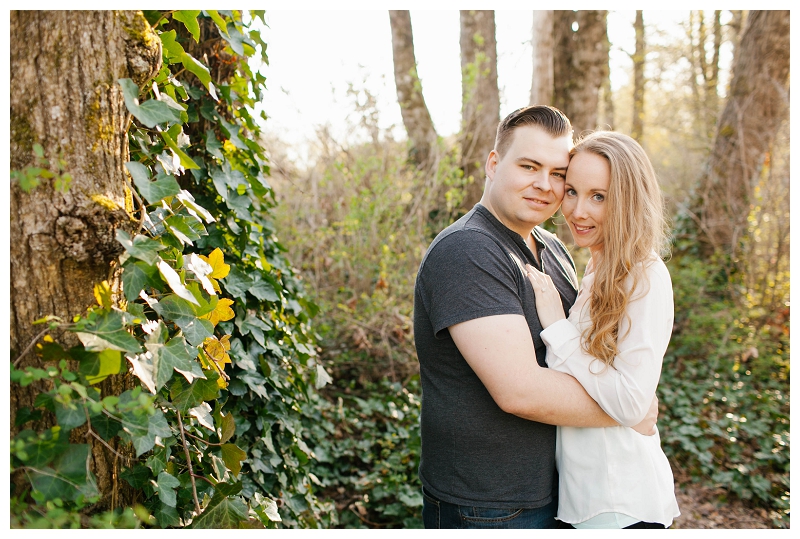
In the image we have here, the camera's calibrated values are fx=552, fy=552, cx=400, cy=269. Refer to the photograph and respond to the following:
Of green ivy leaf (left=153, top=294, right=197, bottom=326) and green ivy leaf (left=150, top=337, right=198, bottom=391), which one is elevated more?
green ivy leaf (left=153, top=294, right=197, bottom=326)

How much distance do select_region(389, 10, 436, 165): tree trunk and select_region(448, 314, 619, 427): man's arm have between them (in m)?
5.05

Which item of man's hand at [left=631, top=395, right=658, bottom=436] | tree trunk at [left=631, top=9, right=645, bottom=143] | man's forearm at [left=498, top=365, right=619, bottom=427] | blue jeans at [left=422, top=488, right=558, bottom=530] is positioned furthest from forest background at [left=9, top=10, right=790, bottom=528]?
tree trunk at [left=631, top=9, right=645, bottom=143]

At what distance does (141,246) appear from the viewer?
1241 millimetres

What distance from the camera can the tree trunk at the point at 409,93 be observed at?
665 cm

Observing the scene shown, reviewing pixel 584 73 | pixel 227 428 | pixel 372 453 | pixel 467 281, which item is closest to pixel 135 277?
pixel 227 428

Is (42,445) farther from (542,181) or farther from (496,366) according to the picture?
(542,181)

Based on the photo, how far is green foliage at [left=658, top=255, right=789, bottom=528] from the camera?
14.5 feet

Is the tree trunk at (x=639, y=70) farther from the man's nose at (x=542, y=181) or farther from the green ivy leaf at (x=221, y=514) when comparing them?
the green ivy leaf at (x=221, y=514)

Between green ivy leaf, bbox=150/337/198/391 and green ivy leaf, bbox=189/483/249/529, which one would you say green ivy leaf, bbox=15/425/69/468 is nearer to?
green ivy leaf, bbox=150/337/198/391

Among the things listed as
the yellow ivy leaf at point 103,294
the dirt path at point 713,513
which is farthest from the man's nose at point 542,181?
the dirt path at point 713,513

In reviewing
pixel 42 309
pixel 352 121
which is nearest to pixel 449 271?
pixel 42 309

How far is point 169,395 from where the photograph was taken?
1.56 metres
